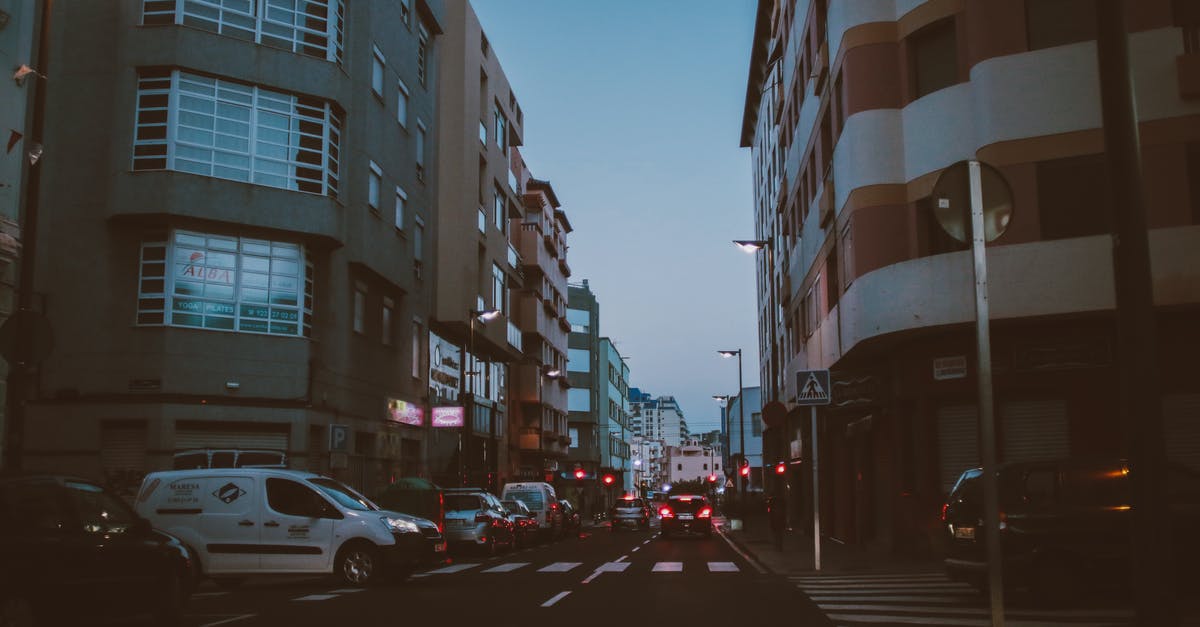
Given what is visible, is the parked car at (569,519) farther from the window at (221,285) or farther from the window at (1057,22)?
the window at (1057,22)

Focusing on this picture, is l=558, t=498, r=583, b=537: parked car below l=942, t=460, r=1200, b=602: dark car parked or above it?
below

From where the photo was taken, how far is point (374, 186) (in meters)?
34.7

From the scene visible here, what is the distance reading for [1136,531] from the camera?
5664 millimetres

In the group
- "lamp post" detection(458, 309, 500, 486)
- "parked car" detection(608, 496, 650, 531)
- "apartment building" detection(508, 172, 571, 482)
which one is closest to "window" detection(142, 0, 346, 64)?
"lamp post" detection(458, 309, 500, 486)

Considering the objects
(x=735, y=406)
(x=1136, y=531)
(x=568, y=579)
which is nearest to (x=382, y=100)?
(x=568, y=579)

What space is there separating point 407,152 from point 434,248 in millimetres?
5789

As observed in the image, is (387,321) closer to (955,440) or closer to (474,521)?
(474,521)

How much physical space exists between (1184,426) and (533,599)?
13.5 metres

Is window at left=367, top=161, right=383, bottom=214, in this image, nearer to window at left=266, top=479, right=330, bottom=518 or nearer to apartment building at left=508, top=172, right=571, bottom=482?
window at left=266, top=479, right=330, bottom=518

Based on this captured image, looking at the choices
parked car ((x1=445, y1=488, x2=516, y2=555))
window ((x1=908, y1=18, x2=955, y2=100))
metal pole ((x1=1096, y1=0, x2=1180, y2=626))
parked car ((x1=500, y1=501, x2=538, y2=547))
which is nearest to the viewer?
metal pole ((x1=1096, y1=0, x2=1180, y2=626))

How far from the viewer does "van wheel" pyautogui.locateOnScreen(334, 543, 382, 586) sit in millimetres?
16828

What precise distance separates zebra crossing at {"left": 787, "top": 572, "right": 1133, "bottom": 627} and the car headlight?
6252 mm

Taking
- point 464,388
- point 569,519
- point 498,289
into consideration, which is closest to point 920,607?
point 569,519

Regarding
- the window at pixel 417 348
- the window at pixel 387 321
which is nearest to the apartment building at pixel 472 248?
the window at pixel 417 348
